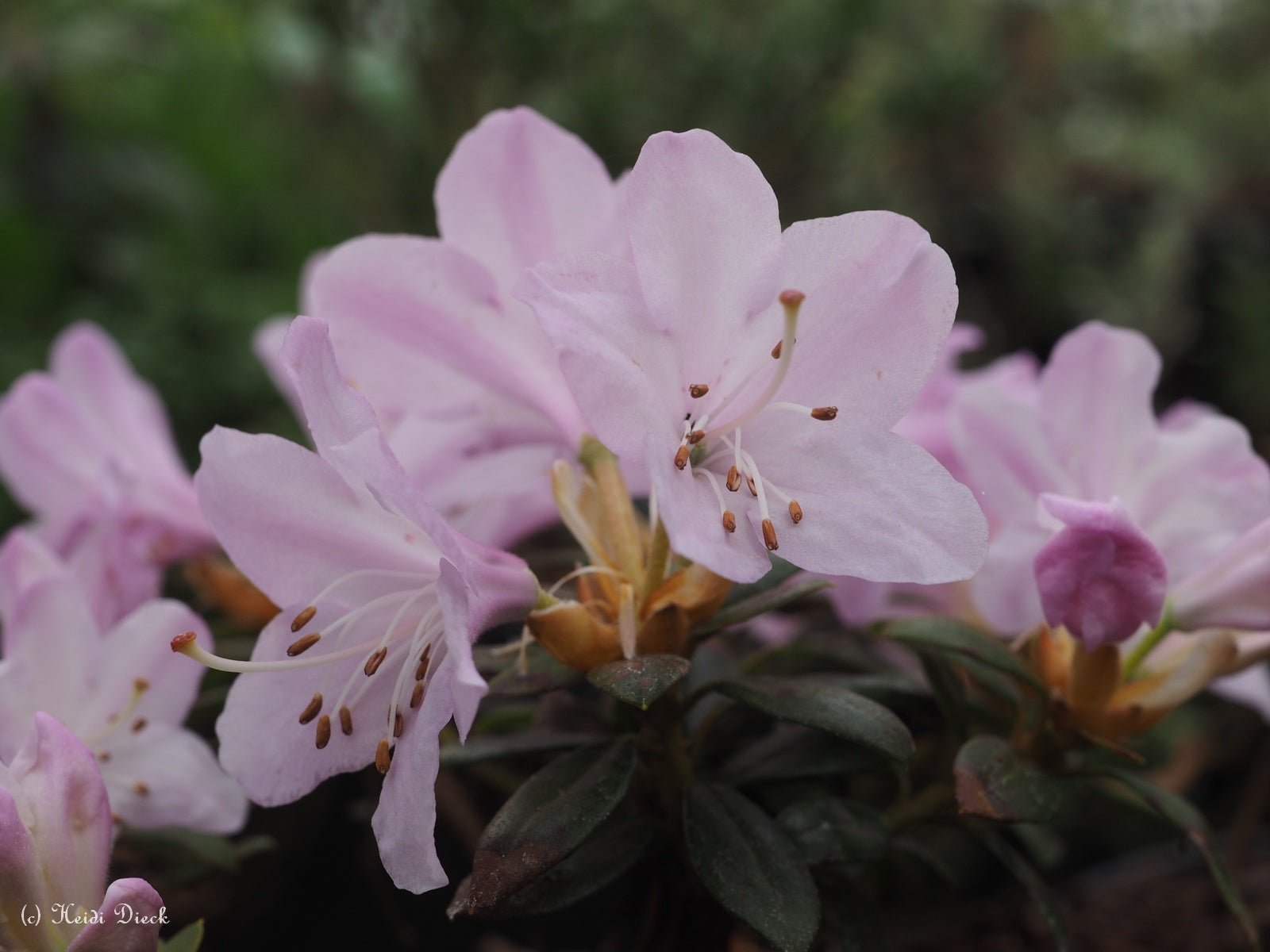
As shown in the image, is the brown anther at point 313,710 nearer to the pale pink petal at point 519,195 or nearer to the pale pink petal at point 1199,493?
the pale pink petal at point 519,195

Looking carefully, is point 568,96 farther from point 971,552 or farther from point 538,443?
point 971,552

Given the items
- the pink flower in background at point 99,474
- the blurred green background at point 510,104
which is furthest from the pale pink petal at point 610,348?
the blurred green background at point 510,104

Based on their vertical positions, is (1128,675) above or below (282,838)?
above

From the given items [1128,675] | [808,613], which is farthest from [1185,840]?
[808,613]

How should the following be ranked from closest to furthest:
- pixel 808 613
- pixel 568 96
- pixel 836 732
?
pixel 836 732 → pixel 808 613 → pixel 568 96

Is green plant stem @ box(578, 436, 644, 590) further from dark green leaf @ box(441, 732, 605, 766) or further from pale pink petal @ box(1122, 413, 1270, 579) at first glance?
pale pink petal @ box(1122, 413, 1270, 579)

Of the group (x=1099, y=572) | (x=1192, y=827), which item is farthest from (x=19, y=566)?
(x=1192, y=827)
